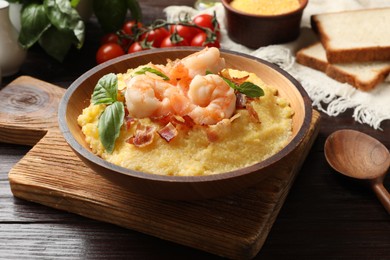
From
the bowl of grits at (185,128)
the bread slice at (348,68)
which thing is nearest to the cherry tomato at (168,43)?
the bread slice at (348,68)

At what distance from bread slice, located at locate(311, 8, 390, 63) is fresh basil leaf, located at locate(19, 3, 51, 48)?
228cm

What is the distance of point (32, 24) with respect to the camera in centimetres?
415

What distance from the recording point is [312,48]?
14.5 feet

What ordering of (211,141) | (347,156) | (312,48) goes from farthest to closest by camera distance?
(312,48) < (347,156) < (211,141)

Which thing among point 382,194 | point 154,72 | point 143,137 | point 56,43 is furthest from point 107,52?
point 382,194

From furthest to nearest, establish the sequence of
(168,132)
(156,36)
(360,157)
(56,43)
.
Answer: (156,36) → (56,43) → (360,157) → (168,132)

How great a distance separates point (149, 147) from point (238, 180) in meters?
0.47

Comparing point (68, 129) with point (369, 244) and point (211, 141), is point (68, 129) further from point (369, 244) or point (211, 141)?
point (369, 244)

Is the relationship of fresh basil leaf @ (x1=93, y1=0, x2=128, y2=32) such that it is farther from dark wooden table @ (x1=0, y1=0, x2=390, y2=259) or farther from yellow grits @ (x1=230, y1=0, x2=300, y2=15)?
dark wooden table @ (x1=0, y1=0, x2=390, y2=259)

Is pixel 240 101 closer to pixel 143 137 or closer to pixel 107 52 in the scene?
pixel 143 137

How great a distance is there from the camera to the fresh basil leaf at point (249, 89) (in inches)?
110

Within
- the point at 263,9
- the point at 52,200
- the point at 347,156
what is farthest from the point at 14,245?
the point at 263,9

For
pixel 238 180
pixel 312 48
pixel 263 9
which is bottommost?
pixel 312 48

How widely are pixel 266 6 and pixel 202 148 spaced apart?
2.27 meters
